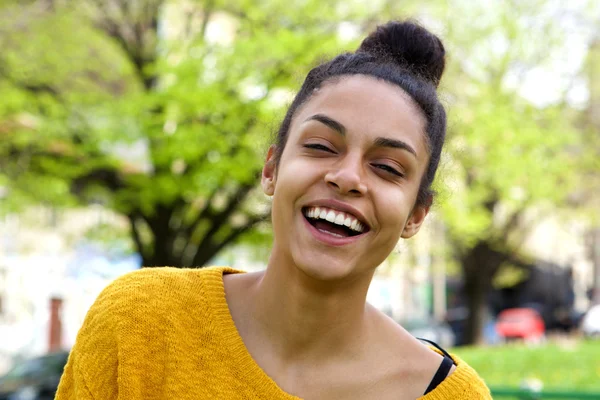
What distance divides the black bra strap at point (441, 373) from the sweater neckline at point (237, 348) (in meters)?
0.35

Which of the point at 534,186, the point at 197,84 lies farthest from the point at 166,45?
the point at 534,186

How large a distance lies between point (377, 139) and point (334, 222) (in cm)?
23

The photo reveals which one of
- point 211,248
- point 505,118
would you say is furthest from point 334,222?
point 505,118

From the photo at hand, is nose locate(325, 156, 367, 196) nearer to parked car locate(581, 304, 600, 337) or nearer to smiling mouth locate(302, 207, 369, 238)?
smiling mouth locate(302, 207, 369, 238)

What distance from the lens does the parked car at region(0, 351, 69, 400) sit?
8.41 meters

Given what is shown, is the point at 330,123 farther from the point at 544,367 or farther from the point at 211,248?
the point at 211,248

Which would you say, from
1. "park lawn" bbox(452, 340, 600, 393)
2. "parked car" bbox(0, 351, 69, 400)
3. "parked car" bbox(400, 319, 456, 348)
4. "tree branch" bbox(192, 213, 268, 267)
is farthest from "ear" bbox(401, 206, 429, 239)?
"parked car" bbox(400, 319, 456, 348)

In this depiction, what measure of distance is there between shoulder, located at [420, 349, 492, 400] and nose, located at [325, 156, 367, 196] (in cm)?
53

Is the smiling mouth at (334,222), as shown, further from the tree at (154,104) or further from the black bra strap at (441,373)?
the tree at (154,104)

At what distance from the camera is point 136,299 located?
1976mm

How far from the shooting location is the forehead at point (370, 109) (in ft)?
6.53

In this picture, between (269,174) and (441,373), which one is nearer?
(441,373)

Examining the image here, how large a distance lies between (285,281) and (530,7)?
56.6 ft

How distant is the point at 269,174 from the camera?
225cm
